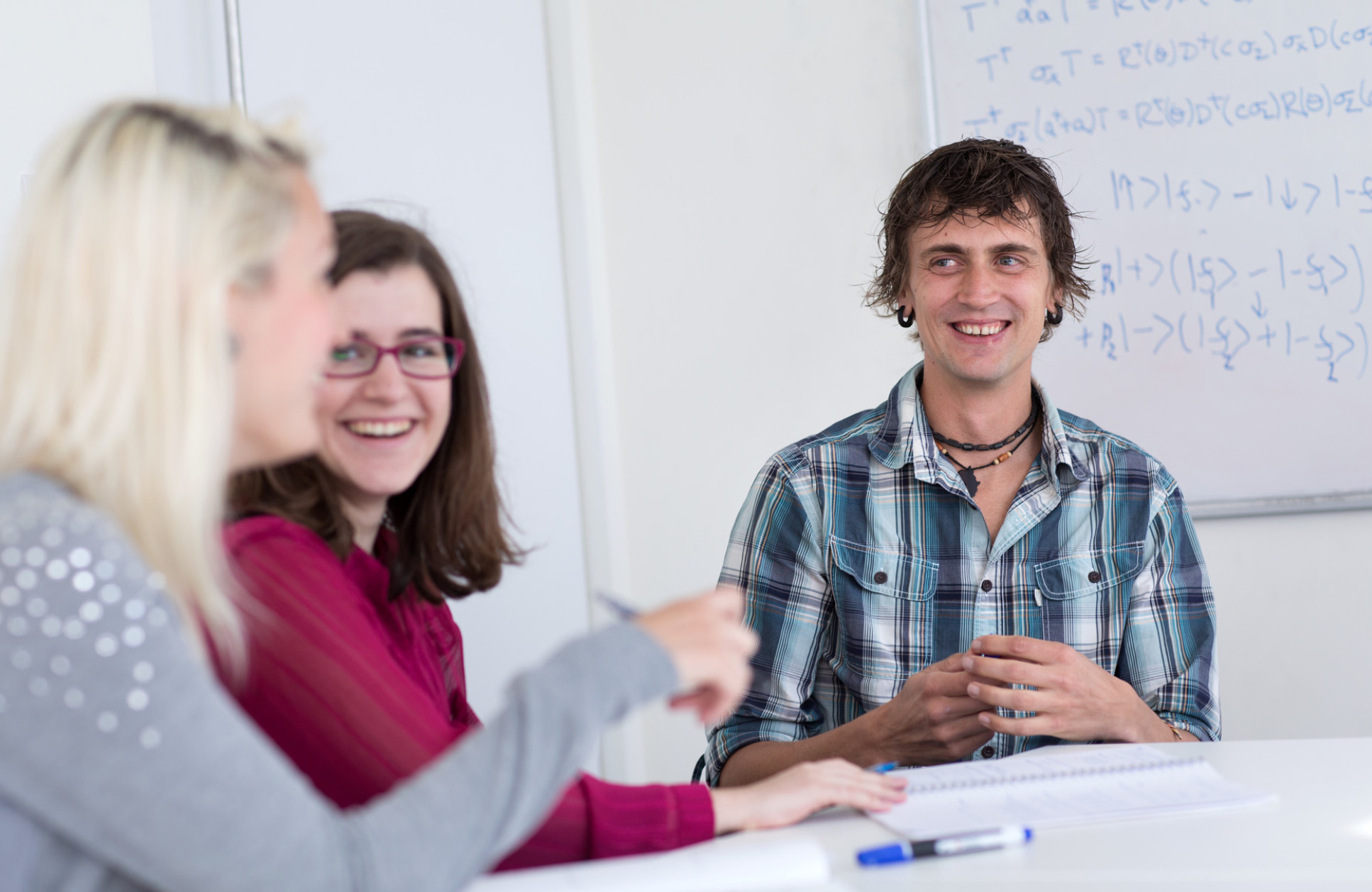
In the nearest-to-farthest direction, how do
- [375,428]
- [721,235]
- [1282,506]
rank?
[375,428]
[1282,506]
[721,235]

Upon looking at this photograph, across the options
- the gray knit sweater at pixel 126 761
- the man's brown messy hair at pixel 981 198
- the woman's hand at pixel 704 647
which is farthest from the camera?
the man's brown messy hair at pixel 981 198

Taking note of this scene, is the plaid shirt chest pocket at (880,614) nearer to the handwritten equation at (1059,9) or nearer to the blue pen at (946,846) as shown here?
the blue pen at (946,846)

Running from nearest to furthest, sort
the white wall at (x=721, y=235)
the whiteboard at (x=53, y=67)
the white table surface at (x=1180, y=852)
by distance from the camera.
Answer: the white table surface at (x=1180, y=852), the whiteboard at (x=53, y=67), the white wall at (x=721, y=235)

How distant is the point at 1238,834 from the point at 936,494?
2.43 ft

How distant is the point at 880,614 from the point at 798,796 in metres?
0.54

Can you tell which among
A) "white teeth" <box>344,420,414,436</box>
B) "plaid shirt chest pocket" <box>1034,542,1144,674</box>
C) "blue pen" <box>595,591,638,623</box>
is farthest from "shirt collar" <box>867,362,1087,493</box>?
"blue pen" <box>595,591,638,623</box>

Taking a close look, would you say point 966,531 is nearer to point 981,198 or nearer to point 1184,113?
point 981,198

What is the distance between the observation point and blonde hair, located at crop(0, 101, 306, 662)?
64 cm

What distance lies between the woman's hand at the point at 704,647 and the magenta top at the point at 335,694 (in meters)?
0.15

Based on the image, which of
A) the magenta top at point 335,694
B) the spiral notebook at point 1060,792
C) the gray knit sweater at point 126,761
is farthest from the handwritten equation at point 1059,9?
the gray knit sweater at point 126,761

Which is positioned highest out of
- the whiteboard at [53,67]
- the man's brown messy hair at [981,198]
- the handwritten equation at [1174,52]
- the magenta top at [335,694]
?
the handwritten equation at [1174,52]

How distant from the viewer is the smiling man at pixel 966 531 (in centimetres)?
159

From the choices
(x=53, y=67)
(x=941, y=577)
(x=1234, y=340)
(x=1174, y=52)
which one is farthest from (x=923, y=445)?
(x=53, y=67)

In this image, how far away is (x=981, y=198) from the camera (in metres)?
1.68
